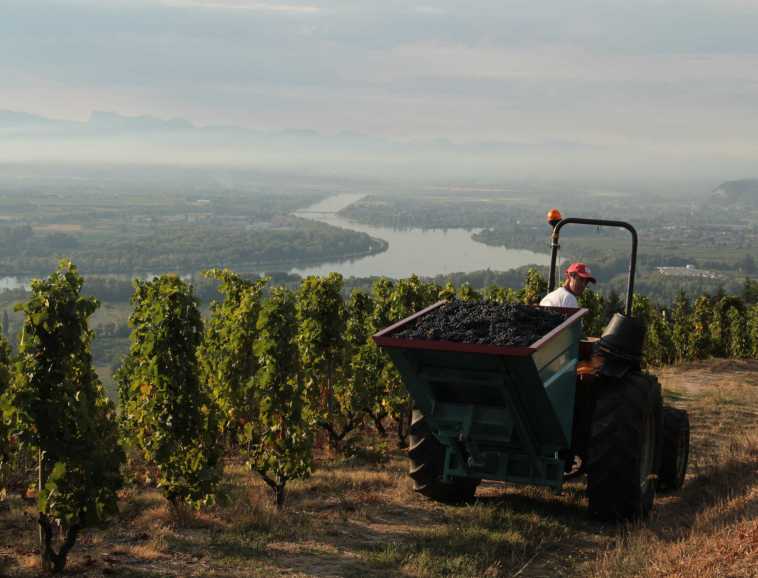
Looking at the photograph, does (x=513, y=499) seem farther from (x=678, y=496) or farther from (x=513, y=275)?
(x=513, y=275)

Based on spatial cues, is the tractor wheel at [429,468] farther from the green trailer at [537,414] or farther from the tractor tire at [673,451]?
the tractor tire at [673,451]

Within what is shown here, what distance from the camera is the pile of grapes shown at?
6.86 meters

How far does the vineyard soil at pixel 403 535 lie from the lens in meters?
6.60

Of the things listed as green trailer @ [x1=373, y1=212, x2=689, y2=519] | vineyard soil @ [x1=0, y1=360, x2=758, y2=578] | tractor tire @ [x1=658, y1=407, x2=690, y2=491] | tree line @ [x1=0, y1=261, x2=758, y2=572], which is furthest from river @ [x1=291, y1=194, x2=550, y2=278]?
green trailer @ [x1=373, y1=212, x2=689, y2=519]

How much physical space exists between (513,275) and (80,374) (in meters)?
90.4

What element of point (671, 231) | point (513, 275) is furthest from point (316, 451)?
point (671, 231)

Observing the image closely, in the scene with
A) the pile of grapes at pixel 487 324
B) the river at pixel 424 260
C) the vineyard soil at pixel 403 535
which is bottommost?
the river at pixel 424 260

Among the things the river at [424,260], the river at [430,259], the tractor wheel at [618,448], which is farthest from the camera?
the river at [430,259]

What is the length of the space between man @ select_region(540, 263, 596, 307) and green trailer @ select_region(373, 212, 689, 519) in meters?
0.38

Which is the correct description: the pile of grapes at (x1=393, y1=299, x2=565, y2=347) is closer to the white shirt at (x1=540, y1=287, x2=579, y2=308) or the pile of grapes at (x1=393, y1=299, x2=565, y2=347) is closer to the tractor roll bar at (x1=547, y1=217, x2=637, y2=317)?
the white shirt at (x1=540, y1=287, x2=579, y2=308)

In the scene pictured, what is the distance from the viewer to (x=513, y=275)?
9544cm

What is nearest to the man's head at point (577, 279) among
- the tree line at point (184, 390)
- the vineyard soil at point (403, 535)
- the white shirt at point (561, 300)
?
the white shirt at point (561, 300)

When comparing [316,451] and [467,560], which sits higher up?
[467,560]

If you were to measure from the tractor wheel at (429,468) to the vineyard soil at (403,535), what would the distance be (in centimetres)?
18
